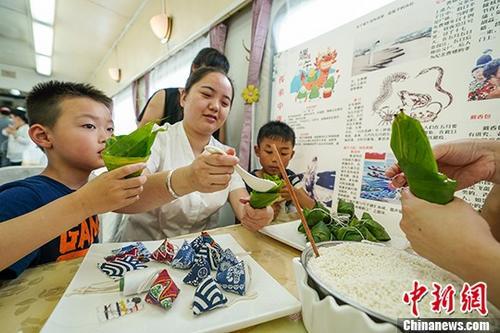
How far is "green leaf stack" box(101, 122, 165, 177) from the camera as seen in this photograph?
19.9 inches

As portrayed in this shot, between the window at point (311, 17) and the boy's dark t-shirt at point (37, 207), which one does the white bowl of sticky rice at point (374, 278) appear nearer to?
the boy's dark t-shirt at point (37, 207)

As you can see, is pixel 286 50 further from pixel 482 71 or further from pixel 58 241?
pixel 58 241

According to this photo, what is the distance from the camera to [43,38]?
13.3ft

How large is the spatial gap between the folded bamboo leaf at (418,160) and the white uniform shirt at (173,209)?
0.82 m

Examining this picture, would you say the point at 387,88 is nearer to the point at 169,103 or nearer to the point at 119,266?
the point at 119,266

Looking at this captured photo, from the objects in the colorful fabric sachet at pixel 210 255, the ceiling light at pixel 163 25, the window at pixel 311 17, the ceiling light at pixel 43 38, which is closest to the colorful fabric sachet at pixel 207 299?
the colorful fabric sachet at pixel 210 255

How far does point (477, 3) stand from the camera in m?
0.70

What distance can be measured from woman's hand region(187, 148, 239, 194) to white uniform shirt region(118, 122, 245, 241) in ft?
0.97

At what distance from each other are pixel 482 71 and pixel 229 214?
1.44 meters

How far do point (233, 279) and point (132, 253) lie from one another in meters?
0.31

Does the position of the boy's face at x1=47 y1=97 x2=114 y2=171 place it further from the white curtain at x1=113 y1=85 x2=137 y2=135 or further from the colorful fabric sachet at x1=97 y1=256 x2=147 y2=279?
the white curtain at x1=113 y1=85 x2=137 y2=135

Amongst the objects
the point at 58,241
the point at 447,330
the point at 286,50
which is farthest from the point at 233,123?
the point at 447,330

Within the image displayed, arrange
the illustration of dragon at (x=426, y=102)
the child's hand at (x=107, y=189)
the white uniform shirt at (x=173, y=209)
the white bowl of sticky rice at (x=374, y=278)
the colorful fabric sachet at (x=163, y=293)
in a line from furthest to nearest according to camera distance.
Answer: the white uniform shirt at (x=173, y=209)
the illustration of dragon at (x=426, y=102)
the child's hand at (x=107, y=189)
the colorful fabric sachet at (x=163, y=293)
the white bowl of sticky rice at (x=374, y=278)

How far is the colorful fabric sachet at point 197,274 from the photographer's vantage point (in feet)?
Answer: 1.63
